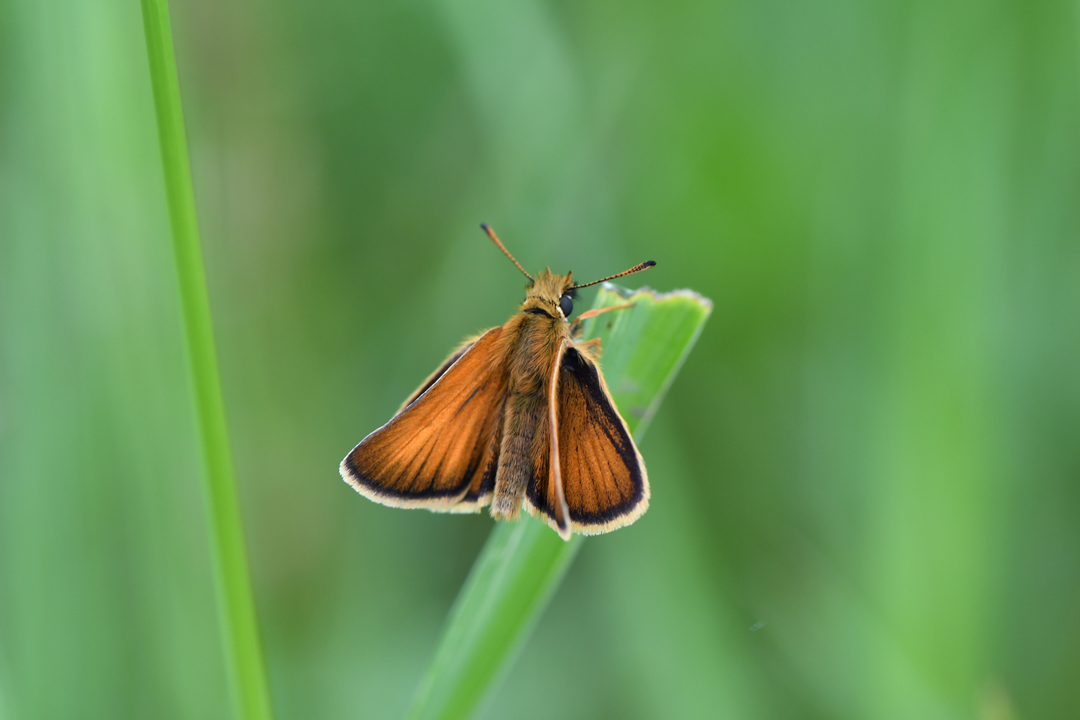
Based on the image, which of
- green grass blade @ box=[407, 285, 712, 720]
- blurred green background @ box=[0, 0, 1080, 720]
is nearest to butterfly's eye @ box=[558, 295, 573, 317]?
green grass blade @ box=[407, 285, 712, 720]

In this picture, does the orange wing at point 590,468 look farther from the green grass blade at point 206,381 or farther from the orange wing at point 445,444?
the green grass blade at point 206,381

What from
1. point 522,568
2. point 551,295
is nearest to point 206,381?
point 522,568

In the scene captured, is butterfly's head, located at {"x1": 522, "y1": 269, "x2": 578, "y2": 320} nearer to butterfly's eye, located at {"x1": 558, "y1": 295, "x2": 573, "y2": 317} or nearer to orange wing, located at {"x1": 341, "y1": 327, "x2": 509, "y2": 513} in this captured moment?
butterfly's eye, located at {"x1": 558, "y1": 295, "x2": 573, "y2": 317}

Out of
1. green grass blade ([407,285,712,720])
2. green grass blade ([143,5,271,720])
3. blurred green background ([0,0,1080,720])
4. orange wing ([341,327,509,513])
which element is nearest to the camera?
green grass blade ([143,5,271,720])

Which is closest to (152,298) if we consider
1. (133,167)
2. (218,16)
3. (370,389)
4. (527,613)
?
(133,167)

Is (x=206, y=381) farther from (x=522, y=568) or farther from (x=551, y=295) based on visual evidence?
(x=551, y=295)

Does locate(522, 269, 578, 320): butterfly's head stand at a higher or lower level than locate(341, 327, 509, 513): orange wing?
higher

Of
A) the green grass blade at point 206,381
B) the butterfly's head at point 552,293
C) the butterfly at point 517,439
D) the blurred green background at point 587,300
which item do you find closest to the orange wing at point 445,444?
the butterfly at point 517,439
